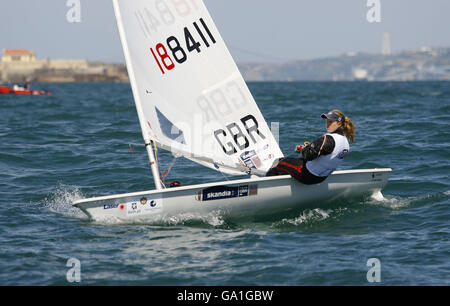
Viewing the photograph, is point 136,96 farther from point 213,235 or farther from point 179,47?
point 213,235

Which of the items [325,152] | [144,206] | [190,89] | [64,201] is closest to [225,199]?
[144,206]

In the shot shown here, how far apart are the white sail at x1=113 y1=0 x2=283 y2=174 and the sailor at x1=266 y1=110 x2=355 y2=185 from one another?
2.47 feet

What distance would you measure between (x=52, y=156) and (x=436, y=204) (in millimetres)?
7629

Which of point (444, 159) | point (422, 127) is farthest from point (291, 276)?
point (422, 127)

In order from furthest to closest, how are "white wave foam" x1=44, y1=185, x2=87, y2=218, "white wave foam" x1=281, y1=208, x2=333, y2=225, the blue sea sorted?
"white wave foam" x1=44, y1=185, x2=87, y2=218, "white wave foam" x1=281, y1=208, x2=333, y2=225, the blue sea

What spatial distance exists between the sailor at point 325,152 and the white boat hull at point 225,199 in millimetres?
167

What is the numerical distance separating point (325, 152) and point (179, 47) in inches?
92.0

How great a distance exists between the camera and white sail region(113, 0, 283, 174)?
7418 millimetres

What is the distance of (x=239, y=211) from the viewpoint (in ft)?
24.1

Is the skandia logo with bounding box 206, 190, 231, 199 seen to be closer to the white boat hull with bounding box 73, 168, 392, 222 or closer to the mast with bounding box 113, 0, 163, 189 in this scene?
the white boat hull with bounding box 73, 168, 392, 222

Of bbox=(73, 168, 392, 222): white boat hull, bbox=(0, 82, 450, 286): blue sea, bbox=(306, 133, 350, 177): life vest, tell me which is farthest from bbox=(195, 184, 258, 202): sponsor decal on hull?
bbox=(306, 133, 350, 177): life vest

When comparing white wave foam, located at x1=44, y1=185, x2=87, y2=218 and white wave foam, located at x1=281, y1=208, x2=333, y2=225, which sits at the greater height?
white wave foam, located at x1=44, y1=185, x2=87, y2=218

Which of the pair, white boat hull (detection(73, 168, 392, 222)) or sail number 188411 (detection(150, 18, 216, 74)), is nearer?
white boat hull (detection(73, 168, 392, 222))

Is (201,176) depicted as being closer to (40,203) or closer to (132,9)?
(40,203)
